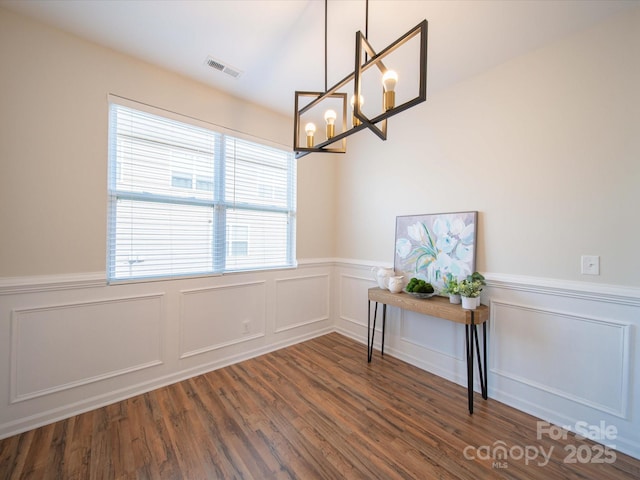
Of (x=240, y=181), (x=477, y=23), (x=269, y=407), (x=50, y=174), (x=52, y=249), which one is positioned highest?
(x=477, y=23)

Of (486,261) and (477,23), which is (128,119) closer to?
(477,23)

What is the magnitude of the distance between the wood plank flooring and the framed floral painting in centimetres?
105

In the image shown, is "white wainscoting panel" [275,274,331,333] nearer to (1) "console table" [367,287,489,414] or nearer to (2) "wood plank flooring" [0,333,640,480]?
(2) "wood plank flooring" [0,333,640,480]

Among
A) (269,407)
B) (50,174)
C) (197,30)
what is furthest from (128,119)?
(269,407)

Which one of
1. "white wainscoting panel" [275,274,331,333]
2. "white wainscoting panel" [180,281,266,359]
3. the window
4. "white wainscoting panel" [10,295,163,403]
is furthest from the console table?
"white wainscoting panel" [10,295,163,403]

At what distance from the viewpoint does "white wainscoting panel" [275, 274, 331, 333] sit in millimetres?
3174

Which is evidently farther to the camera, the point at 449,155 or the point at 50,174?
the point at 449,155

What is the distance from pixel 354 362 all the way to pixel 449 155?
2328mm

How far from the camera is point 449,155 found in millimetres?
2500

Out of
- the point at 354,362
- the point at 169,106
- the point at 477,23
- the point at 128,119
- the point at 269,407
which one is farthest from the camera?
the point at 354,362

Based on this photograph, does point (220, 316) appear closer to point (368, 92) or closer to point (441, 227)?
point (441, 227)

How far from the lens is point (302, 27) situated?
1.88 meters

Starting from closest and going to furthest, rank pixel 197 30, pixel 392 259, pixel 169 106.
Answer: pixel 197 30
pixel 169 106
pixel 392 259

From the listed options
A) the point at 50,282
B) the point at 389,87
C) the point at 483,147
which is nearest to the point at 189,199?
the point at 50,282
